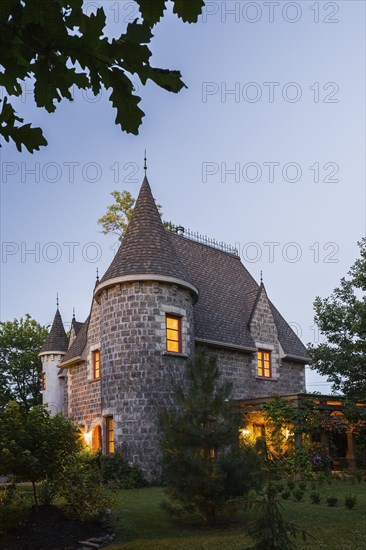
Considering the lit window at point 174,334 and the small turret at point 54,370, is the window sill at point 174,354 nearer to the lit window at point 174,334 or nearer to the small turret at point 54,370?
the lit window at point 174,334

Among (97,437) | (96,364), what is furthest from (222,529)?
(96,364)

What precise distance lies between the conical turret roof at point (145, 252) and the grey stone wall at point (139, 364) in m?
0.44

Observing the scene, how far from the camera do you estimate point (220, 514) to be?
443 inches

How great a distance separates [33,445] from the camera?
33.8 ft

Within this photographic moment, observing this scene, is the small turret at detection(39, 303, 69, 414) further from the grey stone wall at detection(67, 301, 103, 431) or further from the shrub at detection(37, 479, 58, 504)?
the shrub at detection(37, 479, 58, 504)

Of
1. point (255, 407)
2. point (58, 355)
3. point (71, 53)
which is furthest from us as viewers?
point (58, 355)

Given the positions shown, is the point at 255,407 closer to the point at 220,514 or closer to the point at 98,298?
the point at 98,298

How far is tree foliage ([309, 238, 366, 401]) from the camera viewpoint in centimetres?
2222

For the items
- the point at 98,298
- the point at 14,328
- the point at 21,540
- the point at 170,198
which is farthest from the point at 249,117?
the point at 14,328

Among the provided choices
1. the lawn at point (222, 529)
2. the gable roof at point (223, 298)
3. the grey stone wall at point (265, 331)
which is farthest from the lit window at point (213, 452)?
the grey stone wall at point (265, 331)

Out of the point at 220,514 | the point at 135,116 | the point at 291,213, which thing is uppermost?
the point at 291,213

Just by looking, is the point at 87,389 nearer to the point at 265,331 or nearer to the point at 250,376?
the point at 250,376

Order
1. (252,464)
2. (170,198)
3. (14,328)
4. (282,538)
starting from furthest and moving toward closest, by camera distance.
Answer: (14,328), (170,198), (252,464), (282,538)

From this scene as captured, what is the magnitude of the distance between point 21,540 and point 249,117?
1431 cm
